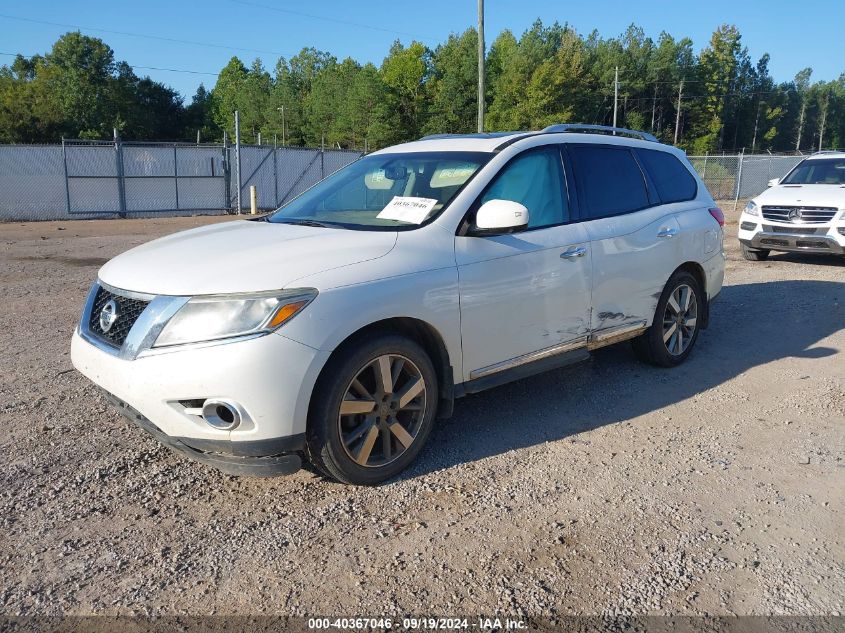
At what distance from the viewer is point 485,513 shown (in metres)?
3.33

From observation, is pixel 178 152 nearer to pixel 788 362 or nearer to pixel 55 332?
pixel 55 332

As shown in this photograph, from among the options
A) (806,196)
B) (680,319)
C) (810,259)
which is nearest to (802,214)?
(806,196)

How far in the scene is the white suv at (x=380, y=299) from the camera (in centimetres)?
313

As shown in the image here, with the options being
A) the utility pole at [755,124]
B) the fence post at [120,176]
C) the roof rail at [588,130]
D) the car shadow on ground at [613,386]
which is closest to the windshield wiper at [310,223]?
the car shadow on ground at [613,386]

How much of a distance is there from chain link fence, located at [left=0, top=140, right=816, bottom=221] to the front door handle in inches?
740

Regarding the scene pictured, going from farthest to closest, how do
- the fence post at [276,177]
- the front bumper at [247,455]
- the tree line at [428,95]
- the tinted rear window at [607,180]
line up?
the tree line at [428,95] < the fence post at [276,177] < the tinted rear window at [607,180] < the front bumper at [247,455]

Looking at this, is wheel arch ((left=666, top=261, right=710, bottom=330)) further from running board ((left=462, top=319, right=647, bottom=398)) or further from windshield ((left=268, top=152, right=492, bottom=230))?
windshield ((left=268, top=152, right=492, bottom=230))

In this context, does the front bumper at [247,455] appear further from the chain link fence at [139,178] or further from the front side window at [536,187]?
the chain link fence at [139,178]

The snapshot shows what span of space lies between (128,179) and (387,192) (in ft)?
62.5

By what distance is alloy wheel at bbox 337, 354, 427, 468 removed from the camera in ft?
11.3

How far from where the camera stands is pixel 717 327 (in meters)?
7.06

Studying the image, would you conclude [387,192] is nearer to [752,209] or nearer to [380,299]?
[380,299]

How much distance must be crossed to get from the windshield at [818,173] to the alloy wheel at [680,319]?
7228mm

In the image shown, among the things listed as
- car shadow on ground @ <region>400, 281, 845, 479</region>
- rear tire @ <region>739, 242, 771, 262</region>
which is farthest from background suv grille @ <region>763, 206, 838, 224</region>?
car shadow on ground @ <region>400, 281, 845, 479</region>
